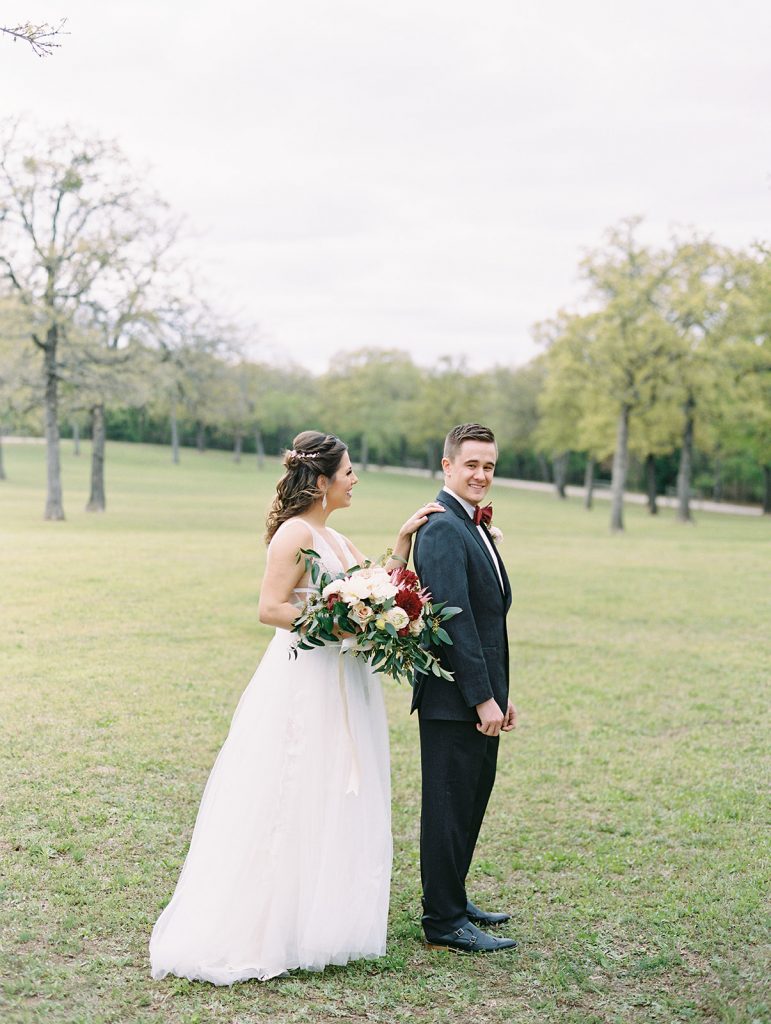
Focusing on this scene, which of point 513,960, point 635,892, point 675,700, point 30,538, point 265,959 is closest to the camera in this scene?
point 265,959

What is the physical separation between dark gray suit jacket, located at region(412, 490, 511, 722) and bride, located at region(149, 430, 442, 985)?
0.12 meters

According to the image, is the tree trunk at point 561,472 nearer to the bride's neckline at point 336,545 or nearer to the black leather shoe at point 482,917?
the black leather shoe at point 482,917

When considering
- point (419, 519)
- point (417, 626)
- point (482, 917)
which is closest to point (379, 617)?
point (417, 626)

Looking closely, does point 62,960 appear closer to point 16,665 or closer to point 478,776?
point 478,776

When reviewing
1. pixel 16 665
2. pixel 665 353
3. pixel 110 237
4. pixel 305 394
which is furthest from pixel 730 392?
pixel 305 394

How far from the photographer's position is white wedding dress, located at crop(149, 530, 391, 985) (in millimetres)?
4531

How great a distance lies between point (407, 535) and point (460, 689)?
76cm

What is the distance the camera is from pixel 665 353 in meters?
38.6

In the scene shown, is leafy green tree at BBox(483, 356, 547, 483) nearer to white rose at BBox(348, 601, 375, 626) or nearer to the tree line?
the tree line

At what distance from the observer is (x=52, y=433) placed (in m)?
33.4

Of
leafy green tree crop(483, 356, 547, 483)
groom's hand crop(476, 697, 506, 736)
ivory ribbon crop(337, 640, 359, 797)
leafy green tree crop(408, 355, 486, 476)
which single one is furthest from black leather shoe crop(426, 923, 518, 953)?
leafy green tree crop(408, 355, 486, 476)

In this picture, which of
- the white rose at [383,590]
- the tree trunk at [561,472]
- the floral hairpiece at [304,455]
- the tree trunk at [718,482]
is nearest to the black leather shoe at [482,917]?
the white rose at [383,590]

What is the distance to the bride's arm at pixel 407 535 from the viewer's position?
185 inches

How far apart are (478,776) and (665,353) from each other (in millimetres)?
35971
